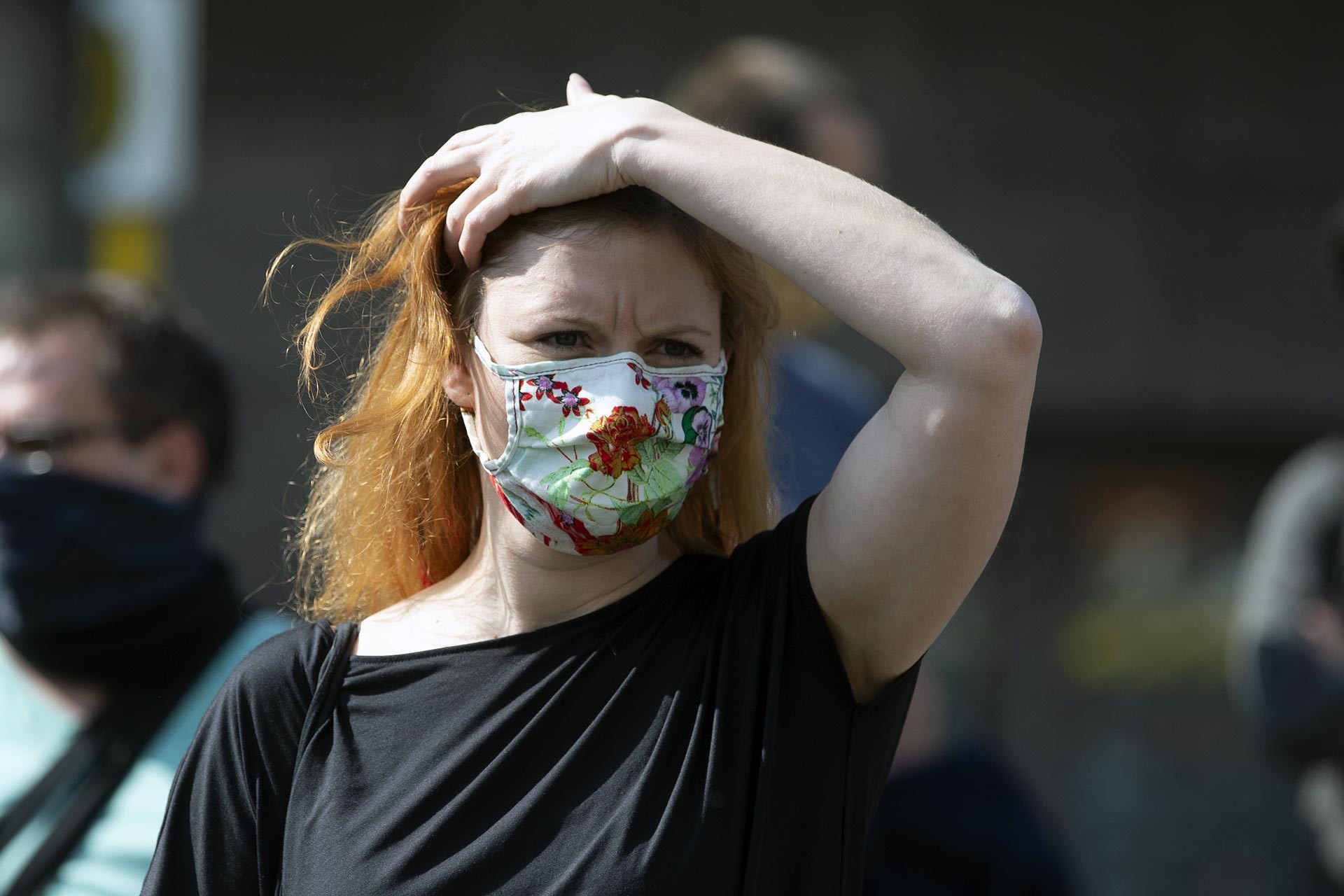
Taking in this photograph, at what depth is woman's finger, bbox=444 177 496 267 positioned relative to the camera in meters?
1.79

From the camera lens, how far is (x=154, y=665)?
9.30ft

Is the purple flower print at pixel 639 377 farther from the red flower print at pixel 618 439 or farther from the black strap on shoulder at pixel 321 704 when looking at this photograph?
the black strap on shoulder at pixel 321 704

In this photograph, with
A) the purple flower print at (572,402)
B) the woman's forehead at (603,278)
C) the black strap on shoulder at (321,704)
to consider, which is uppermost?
the woman's forehead at (603,278)

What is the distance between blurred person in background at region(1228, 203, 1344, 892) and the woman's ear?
9.36ft

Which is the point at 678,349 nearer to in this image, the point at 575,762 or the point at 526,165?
the point at 526,165

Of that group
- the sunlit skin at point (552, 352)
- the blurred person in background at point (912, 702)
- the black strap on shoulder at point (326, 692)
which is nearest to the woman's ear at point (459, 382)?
the sunlit skin at point (552, 352)

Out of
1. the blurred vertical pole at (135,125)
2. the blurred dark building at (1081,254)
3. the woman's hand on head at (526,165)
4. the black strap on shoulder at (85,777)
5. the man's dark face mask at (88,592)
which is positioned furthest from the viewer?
the blurred vertical pole at (135,125)

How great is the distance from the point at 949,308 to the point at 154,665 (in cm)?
186

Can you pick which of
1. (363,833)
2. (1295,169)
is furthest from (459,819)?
(1295,169)

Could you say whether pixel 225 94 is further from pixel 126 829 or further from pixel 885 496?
pixel 885 496

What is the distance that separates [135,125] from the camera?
647 centimetres

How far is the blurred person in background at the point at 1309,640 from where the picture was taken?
12.8 ft

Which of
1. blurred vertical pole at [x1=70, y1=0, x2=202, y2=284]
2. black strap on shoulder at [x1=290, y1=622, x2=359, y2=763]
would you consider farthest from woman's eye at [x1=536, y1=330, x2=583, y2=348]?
blurred vertical pole at [x1=70, y1=0, x2=202, y2=284]

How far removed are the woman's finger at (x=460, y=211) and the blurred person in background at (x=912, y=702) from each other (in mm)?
945
